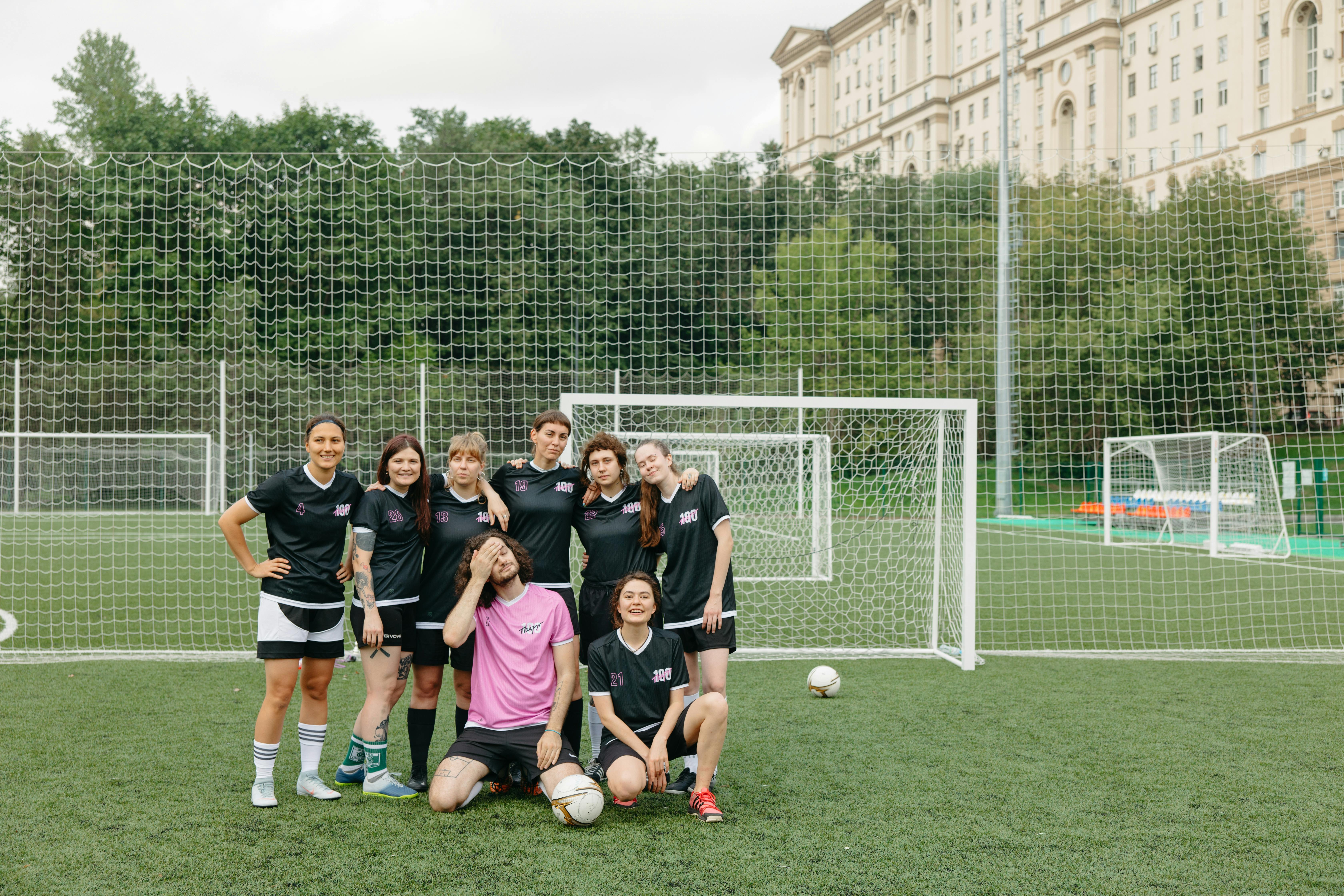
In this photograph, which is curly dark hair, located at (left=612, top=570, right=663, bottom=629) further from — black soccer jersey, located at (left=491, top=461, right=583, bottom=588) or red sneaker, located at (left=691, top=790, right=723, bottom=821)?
red sneaker, located at (left=691, top=790, right=723, bottom=821)

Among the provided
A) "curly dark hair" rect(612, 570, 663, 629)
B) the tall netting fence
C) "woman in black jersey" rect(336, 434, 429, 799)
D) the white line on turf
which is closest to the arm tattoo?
"woman in black jersey" rect(336, 434, 429, 799)

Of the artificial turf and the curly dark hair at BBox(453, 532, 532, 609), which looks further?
the curly dark hair at BBox(453, 532, 532, 609)

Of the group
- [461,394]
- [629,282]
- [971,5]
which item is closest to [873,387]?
[629,282]

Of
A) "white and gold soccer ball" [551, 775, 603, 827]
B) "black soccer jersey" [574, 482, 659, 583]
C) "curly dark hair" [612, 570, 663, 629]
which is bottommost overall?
"white and gold soccer ball" [551, 775, 603, 827]

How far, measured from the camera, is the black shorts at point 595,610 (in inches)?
169

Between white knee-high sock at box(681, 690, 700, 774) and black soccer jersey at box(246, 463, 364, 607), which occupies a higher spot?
black soccer jersey at box(246, 463, 364, 607)

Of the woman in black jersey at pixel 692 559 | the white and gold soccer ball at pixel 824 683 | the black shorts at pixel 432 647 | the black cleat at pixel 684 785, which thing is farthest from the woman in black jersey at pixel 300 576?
the white and gold soccer ball at pixel 824 683

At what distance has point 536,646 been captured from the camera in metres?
4.02

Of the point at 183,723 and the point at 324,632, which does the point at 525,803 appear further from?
the point at 183,723

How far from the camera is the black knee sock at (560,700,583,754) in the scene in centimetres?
412

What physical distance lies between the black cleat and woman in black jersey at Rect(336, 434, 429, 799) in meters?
1.04

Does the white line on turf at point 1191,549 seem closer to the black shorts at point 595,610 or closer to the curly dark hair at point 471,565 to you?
the black shorts at point 595,610

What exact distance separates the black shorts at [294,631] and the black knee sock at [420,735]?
43 cm

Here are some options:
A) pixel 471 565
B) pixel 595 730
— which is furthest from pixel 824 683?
pixel 471 565
